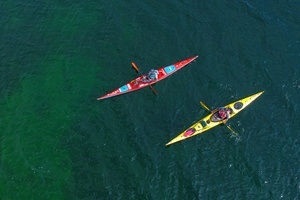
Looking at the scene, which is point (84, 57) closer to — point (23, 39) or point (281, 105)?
point (23, 39)

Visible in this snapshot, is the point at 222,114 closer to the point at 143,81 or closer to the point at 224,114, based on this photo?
the point at 224,114

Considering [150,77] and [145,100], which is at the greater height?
[150,77]

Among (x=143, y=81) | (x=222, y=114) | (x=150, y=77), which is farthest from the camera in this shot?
(x=143, y=81)

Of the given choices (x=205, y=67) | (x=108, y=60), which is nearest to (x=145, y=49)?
(x=108, y=60)

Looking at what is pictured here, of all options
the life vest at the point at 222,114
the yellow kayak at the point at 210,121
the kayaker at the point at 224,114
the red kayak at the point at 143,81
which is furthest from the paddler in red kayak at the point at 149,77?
the life vest at the point at 222,114

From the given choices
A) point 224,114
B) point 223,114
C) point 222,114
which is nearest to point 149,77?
point 222,114

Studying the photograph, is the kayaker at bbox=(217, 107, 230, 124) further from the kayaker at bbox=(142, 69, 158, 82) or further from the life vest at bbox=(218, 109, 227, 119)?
the kayaker at bbox=(142, 69, 158, 82)

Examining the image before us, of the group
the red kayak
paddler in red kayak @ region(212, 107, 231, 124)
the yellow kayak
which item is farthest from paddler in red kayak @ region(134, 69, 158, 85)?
paddler in red kayak @ region(212, 107, 231, 124)

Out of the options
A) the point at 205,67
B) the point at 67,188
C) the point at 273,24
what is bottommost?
the point at 67,188
